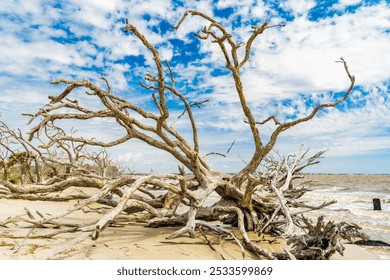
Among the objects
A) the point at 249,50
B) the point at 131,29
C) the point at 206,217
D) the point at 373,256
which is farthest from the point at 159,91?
the point at 373,256

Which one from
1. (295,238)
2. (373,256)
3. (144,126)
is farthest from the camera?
(144,126)

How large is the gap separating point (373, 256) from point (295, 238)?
2.24 m

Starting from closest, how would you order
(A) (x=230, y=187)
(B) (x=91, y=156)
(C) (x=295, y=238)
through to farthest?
(C) (x=295, y=238) → (A) (x=230, y=187) → (B) (x=91, y=156)

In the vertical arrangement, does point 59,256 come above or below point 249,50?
below

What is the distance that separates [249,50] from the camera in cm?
493

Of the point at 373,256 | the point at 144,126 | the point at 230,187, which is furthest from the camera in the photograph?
the point at 230,187

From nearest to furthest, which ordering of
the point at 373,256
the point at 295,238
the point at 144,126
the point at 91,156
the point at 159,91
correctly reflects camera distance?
the point at 295,238, the point at 159,91, the point at 373,256, the point at 144,126, the point at 91,156
